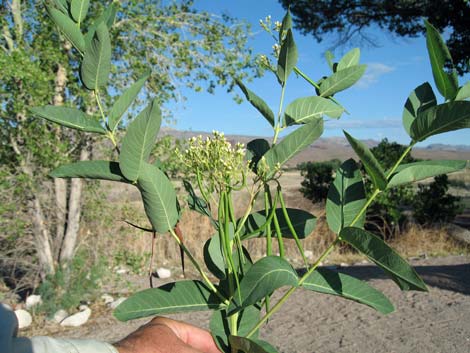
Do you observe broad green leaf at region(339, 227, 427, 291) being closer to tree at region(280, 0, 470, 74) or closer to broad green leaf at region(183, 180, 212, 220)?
broad green leaf at region(183, 180, 212, 220)

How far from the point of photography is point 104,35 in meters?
0.70

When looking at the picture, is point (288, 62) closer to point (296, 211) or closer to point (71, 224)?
point (296, 211)

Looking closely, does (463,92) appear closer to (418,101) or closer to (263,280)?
(418,101)

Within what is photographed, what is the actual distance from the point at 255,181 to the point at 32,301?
185 inches

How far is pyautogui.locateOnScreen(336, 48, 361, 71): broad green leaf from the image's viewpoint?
0.90m

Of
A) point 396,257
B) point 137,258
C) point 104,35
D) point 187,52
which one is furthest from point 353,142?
point 187,52

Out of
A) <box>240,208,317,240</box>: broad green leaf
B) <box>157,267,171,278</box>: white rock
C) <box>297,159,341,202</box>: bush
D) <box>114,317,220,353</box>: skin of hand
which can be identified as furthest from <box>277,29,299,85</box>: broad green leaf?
<box>297,159,341,202</box>: bush

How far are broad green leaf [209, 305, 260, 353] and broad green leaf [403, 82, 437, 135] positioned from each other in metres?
0.43

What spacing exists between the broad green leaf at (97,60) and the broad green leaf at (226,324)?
48 cm

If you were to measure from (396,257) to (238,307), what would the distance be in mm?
242

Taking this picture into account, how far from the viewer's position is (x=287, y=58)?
76cm

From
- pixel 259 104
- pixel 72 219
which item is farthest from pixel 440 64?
pixel 72 219

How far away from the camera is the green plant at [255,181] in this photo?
0.68 metres

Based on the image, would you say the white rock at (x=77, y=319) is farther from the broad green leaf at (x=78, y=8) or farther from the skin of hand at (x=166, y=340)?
the broad green leaf at (x=78, y=8)
